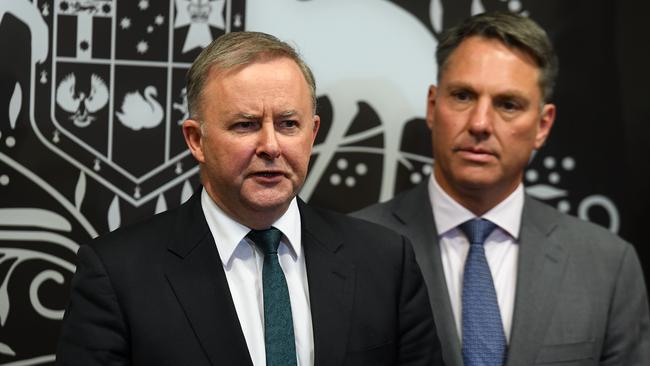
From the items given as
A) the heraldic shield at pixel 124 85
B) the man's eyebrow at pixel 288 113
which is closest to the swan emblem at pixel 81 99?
the heraldic shield at pixel 124 85

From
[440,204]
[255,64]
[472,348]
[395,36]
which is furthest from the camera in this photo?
[395,36]

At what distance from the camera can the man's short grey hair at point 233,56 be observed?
7.59 ft

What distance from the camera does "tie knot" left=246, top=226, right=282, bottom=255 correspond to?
238 centimetres

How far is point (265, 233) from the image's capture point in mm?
2393

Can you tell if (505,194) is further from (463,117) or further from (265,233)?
(265,233)

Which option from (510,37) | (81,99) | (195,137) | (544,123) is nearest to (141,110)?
(81,99)

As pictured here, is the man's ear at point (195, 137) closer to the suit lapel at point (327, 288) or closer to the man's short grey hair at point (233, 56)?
the man's short grey hair at point (233, 56)

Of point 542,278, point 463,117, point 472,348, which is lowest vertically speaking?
point 472,348

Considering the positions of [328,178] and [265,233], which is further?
[328,178]

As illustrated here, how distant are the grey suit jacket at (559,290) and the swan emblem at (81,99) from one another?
1.00 metres

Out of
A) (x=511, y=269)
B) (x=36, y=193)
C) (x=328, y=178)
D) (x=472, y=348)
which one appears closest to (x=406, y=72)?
(x=328, y=178)

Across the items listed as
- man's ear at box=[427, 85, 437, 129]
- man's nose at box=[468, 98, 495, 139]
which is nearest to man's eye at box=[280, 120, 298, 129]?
man's nose at box=[468, 98, 495, 139]

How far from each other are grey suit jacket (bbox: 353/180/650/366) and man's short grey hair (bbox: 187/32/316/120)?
813mm

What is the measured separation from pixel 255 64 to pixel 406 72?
4.04 ft
